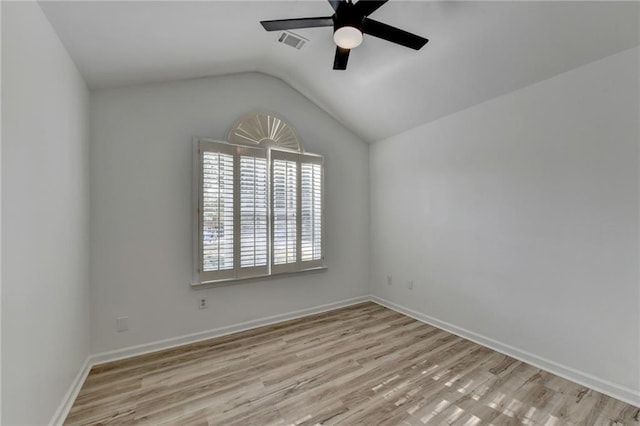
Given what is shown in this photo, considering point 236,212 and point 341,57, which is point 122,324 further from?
point 341,57

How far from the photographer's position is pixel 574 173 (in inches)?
87.8

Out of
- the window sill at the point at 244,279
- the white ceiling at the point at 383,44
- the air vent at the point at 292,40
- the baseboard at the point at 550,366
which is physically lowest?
the baseboard at the point at 550,366

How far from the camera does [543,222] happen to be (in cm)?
240

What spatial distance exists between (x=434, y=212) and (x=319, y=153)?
1746 millimetres

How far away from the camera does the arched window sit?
2.93 m

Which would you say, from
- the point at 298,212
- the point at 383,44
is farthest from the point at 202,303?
the point at 383,44

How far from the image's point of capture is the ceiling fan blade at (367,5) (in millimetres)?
1609

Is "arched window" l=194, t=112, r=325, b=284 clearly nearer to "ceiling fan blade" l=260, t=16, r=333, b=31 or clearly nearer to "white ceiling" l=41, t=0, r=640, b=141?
"white ceiling" l=41, t=0, r=640, b=141

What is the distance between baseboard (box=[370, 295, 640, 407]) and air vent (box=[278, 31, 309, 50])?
3.52 metres

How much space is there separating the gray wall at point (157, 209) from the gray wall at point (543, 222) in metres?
1.98

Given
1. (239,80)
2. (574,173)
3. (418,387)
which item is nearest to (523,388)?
(418,387)

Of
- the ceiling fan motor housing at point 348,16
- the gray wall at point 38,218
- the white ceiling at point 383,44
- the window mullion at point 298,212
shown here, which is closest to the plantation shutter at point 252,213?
the window mullion at point 298,212

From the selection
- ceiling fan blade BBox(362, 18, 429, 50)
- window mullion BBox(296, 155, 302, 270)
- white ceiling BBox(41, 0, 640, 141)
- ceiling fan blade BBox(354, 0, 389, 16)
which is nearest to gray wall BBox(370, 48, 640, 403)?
white ceiling BBox(41, 0, 640, 141)

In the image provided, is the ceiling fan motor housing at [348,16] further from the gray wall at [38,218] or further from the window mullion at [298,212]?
the window mullion at [298,212]
